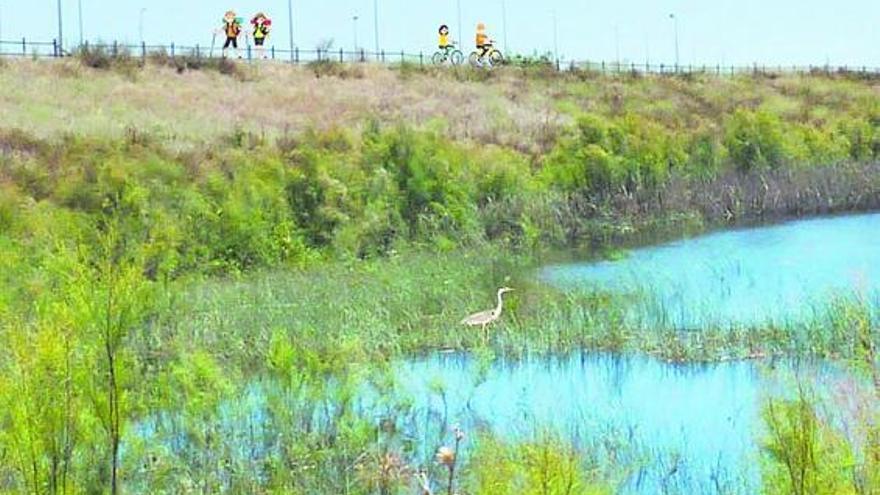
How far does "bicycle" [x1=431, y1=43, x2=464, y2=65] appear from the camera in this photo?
58.2 meters

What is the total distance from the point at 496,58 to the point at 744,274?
39.7m

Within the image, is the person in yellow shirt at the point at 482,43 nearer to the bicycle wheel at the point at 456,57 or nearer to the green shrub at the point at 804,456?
the bicycle wheel at the point at 456,57

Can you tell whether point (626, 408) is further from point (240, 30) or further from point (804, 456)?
point (240, 30)

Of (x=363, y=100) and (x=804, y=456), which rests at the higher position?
(x=363, y=100)

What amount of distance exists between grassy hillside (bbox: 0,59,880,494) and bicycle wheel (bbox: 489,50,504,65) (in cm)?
348

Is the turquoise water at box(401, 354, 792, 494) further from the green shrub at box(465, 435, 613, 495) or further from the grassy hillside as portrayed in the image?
the green shrub at box(465, 435, 613, 495)

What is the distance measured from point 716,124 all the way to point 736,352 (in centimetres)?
2806

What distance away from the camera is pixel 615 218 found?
31.6 metres

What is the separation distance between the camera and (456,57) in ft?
194

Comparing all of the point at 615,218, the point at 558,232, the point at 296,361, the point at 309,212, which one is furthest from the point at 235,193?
the point at 296,361

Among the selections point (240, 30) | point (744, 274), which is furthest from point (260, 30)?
point (744, 274)

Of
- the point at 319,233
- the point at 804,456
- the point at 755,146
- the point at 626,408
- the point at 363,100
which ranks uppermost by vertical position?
the point at 363,100

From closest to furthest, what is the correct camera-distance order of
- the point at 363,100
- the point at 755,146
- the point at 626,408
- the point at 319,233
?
the point at 626,408 < the point at 319,233 < the point at 755,146 < the point at 363,100

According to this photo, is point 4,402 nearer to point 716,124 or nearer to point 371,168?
point 371,168
